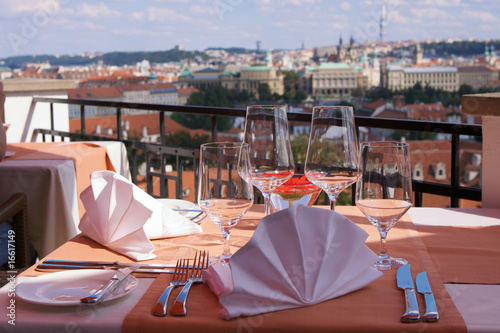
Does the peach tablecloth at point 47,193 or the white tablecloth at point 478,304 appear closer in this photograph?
the white tablecloth at point 478,304

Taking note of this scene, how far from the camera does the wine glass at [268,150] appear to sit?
2.92 ft

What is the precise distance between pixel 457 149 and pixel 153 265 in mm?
1174

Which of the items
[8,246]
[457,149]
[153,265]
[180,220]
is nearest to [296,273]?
[153,265]

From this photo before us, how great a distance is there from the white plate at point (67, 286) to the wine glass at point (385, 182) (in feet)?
1.17

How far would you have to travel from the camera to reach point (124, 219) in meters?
0.92

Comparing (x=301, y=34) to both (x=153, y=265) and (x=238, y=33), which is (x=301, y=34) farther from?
Result: (x=153, y=265)

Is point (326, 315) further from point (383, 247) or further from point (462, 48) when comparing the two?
point (462, 48)

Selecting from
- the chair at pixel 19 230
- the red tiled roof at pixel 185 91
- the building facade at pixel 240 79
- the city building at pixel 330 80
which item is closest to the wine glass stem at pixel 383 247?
the chair at pixel 19 230

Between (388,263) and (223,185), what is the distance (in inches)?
11.0

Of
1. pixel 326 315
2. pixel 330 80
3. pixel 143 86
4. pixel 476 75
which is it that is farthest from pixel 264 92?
pixel 326 315

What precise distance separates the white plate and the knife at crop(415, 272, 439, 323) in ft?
1.23

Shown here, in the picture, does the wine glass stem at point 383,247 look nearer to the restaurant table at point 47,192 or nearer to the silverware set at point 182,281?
the silverware set at point 182,281

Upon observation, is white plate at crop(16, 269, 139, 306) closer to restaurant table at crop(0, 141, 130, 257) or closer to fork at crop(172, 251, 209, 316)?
fork at crop(172, 251, 209, 316)

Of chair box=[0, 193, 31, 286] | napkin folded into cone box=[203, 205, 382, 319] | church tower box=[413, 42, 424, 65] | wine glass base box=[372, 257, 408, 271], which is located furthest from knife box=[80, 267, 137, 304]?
church tower box=[413, 42, 424, 65]
